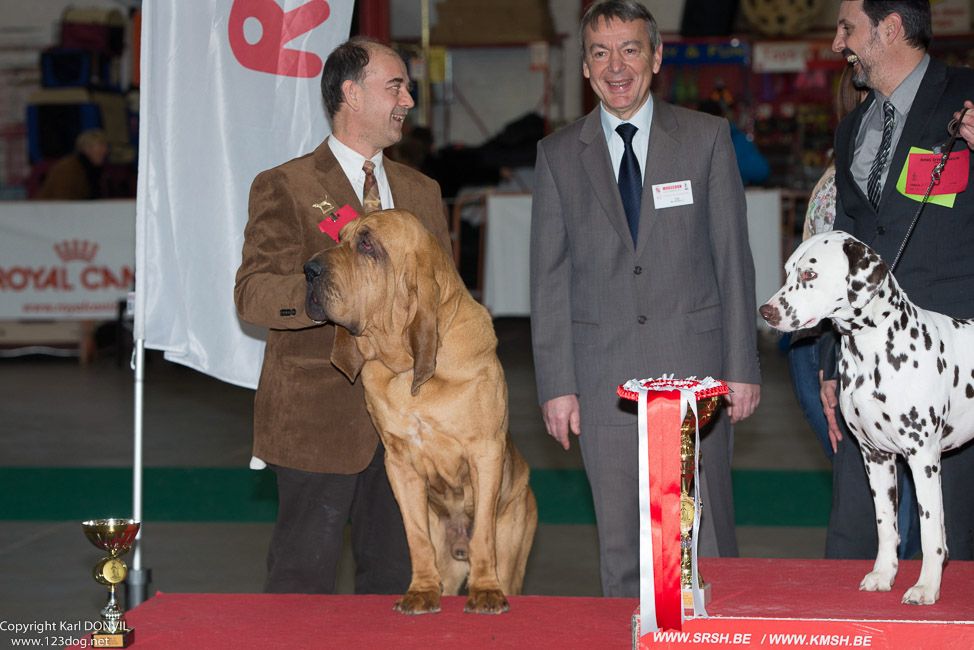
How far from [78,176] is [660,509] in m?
11.0

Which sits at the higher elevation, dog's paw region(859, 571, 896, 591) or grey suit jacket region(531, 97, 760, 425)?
grey suit jacket region(531, 97, 760, 425)

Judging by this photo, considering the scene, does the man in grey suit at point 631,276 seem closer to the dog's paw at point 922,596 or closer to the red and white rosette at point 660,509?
the dog's paw at point 922,596

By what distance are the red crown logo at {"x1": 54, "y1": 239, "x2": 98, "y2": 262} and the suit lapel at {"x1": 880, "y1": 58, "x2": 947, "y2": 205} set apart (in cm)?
899

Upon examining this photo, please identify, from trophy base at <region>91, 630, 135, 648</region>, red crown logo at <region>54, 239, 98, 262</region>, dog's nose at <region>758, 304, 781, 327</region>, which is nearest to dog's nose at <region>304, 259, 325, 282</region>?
trophy base at <region>91, 630, 135, 648</region>

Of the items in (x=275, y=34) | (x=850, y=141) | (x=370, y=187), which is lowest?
(x=370, y=187)

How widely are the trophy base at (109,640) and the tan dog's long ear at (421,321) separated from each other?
86 cm

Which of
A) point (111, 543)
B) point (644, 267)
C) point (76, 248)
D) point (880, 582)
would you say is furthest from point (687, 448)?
point (76, 248)

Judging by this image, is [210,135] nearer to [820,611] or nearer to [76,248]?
[820,611]

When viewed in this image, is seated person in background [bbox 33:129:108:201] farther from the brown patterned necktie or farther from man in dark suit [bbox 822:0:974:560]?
man in dark suit [bbox 822:0:974:560]

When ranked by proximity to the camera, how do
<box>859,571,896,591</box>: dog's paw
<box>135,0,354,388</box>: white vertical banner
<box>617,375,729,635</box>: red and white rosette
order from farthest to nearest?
1. <box>135,0,354,388</box>: white vertical banner
2. <box>859,571,896,591</box>: dog's paw
3. <box>617,375,729,635</box>: red and white rosette

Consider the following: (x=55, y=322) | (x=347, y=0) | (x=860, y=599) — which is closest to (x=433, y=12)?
(x=55, y=322)

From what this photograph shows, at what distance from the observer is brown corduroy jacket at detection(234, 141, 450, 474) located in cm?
304

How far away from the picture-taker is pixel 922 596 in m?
2.32

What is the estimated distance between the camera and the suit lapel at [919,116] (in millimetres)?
2725
